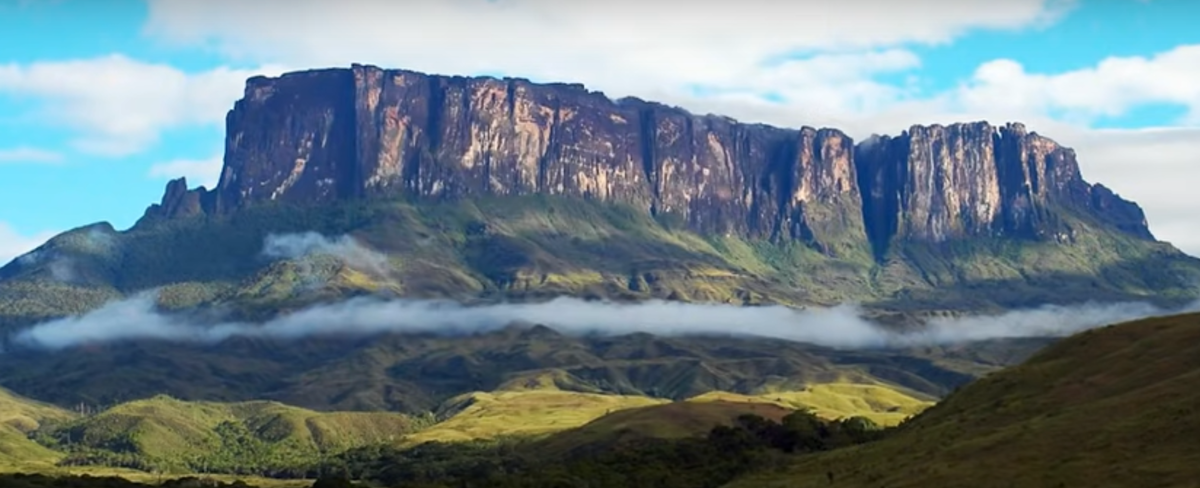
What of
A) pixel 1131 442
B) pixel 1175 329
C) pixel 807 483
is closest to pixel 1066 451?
pixel 1131 442

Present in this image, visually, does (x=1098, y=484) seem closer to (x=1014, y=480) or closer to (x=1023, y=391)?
(x=1014, y=480)

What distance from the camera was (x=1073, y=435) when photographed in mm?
158000

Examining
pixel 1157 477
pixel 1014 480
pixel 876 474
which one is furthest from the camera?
pixel 876 474

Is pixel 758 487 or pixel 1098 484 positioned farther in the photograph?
pixel 758 487

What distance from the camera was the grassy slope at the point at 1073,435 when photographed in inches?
5640

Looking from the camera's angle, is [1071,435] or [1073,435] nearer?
[1073,435]

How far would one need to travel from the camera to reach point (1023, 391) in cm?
19450

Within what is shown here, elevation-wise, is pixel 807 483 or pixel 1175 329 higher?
pixel 1175 329

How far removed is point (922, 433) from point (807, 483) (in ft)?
71.0

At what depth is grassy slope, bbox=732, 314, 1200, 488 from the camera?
143250mm

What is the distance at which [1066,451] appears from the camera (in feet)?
501

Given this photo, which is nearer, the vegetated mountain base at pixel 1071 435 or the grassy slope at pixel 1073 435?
the grassy slope at pixel 1073 435

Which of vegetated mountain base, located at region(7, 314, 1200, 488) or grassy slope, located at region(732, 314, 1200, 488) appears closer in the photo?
grassy slope, located at region(732, 314, 1200, 488)

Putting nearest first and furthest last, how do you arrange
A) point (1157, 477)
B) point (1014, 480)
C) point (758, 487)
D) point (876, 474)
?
point (1157, 477), point (1014, 480), point (876, 474), point (758, 487)
